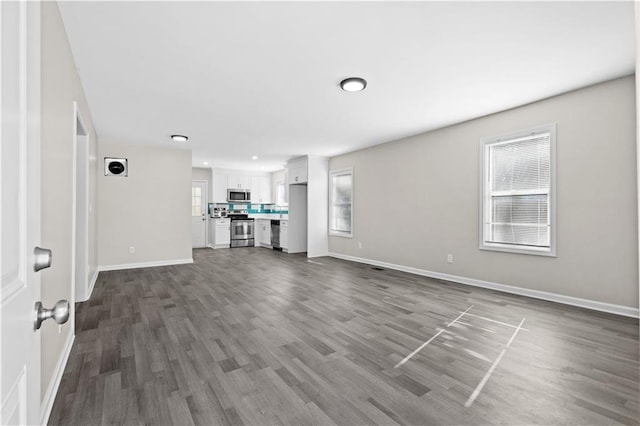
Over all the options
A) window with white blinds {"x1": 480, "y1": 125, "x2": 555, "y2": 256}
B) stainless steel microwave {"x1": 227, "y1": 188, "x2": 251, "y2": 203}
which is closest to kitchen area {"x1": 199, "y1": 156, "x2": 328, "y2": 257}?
stainless steel microwave {"x1": 227, "y1": 188, "x2": 251, "y2": 203}

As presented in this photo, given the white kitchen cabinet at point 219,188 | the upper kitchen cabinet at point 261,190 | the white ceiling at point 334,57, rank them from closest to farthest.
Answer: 1. the white ceiling at point 334,57
2. the white kitchen cabinet at point 219,188
3. the upper kitchen cabinet at point 261,190

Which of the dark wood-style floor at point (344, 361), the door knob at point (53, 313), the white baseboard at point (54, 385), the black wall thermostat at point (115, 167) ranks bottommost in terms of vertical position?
the dark wood-style floor at point (344, 361)

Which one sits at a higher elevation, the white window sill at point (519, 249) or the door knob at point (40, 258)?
the door knob at point (40, 258)

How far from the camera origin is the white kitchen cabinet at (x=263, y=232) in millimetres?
9026

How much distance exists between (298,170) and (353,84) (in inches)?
176

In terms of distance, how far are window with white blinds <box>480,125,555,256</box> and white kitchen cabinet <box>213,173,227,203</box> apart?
7316mm

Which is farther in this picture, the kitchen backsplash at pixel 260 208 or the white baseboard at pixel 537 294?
the kitchen backsplash at pixel 260 208

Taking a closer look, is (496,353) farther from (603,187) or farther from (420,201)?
(420,201)

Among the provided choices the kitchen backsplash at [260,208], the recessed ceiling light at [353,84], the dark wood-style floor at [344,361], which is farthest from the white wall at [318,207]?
the recessed ceiling light at [353,84]

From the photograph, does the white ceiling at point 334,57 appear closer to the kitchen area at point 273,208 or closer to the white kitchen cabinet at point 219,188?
the kitchen area at point 273,208

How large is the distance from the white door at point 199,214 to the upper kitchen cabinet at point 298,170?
3.12 metres

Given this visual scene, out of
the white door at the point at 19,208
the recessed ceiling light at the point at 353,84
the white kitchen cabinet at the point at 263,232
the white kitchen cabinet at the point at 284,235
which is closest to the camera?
the white door at the point at 19,208

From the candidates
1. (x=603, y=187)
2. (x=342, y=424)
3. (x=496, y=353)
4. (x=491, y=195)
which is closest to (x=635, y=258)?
(x=603, y=187)

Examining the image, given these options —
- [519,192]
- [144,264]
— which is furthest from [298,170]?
[519,192]
